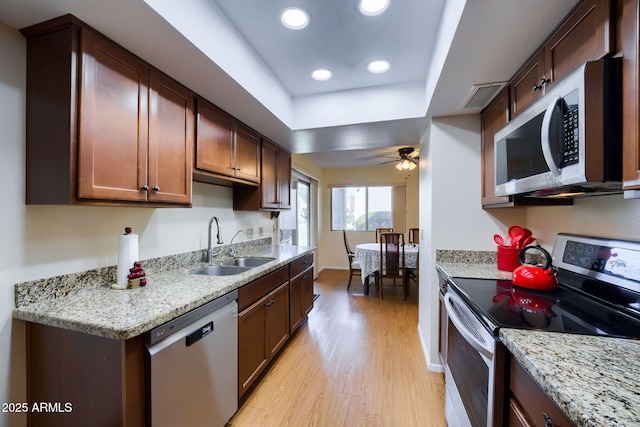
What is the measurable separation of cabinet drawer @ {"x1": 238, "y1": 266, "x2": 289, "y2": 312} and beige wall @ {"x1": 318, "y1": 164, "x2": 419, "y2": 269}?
3703mm

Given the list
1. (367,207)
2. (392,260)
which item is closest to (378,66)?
(392,260)

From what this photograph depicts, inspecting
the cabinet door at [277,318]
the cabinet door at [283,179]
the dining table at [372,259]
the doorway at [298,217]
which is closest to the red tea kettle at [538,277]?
the cabinet door at [277,318]

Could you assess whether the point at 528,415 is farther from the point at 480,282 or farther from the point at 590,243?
the point at 590,243

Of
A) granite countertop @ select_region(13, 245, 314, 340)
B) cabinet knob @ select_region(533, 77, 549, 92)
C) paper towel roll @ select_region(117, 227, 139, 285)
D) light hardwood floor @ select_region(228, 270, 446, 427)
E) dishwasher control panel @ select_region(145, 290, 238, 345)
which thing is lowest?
light hardwood floor @ select_region(228, 270, 446, 427)

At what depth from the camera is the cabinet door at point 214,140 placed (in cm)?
182

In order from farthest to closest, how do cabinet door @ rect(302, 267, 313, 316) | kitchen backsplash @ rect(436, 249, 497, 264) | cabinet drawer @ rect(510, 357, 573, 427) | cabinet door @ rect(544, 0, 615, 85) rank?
cabinet door @ rect(302, 267, 313, 316)
kitchen backsplash @ rect(436, 249, 497, 264)
cabinet door @ rect(544, 0, 615, 85)
cabinet drawer @ rect(510, 357, 573, 427)

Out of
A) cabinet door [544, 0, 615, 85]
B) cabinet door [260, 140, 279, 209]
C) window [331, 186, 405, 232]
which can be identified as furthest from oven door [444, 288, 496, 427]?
window [331, 186, 405, 232]

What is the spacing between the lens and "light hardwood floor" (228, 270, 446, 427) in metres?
1.66

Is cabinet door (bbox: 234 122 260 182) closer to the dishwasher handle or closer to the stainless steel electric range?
the dishwasher handle

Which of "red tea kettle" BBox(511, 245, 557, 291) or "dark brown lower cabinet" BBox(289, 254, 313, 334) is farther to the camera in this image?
"dark brown lower cabinet" BBox(289, 254, 313, 334)

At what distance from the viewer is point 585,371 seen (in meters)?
0.67

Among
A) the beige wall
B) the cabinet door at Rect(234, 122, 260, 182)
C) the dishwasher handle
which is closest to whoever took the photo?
the dishwasher handle

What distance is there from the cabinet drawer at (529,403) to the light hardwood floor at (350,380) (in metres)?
1.03

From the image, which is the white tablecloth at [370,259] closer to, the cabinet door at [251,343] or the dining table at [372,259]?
the dining table at [372,259]
